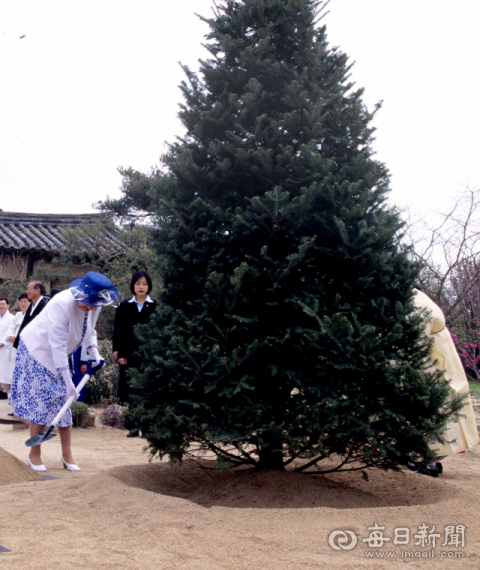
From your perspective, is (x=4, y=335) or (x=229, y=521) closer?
(x=229, y=521)

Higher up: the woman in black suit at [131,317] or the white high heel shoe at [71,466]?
the woman in black suit at [131,317]

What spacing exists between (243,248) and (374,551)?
2140 millimetres

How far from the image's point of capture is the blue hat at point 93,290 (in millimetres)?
4688

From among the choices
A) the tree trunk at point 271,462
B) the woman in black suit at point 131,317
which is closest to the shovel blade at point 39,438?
the woman in black suit at point 131,317

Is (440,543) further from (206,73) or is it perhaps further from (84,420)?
(84,420)

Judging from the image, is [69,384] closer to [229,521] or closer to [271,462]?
[271,462]

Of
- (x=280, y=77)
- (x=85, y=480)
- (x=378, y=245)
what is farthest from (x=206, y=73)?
(x=85, y=480)

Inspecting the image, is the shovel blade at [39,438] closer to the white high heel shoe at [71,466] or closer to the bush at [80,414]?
the white high heel shoe at [71,466]

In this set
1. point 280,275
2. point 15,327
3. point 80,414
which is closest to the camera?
point 280,275

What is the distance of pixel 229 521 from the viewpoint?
10.4 ft

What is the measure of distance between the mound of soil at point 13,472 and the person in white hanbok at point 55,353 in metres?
0.25

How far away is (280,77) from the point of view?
4312 millimetres

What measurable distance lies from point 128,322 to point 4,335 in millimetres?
6036

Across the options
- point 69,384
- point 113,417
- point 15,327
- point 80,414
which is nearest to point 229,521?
point 69,384
